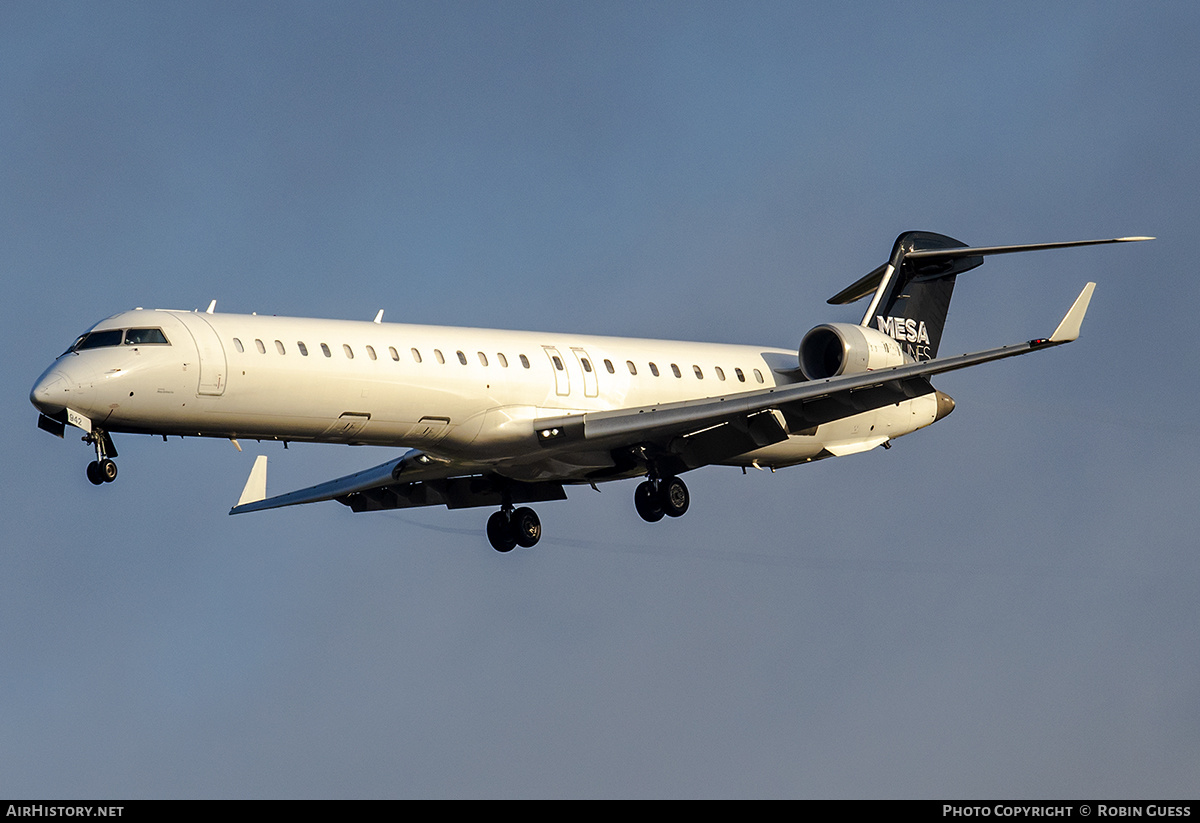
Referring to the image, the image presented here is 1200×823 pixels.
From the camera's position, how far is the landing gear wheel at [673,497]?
32.6 m

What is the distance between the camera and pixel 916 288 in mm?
36719

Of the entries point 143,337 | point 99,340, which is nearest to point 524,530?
point 143,337

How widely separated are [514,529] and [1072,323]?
37.7ft

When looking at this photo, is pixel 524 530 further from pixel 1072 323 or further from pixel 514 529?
pixel 1072 323

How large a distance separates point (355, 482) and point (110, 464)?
27.0 ft

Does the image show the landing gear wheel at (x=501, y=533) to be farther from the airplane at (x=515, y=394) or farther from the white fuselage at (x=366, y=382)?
the white fuselage at (x=366, y=382)

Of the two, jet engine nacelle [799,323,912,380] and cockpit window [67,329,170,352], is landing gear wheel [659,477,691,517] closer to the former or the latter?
jet engine nacelle [799,323,912,380]

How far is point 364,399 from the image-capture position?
28578 mm

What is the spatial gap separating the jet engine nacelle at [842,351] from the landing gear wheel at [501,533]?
21.3 ft

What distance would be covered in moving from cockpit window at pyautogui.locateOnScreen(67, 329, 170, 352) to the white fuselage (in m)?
0.08

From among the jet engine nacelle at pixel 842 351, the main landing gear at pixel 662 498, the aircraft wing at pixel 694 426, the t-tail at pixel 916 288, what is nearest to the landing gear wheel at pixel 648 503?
the main landing gear at pixel 662 498
